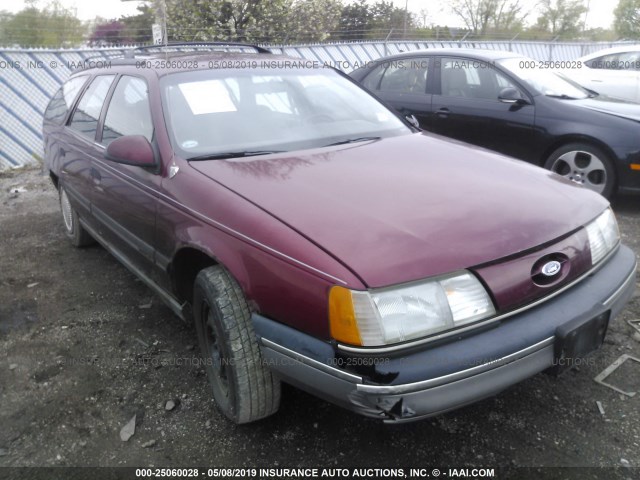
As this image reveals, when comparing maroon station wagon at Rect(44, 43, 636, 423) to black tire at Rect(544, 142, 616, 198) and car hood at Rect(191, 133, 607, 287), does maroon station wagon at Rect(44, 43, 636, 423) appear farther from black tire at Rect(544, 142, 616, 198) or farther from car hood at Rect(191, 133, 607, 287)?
black tire at Rect(544, 142, 616, 198)

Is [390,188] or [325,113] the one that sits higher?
[325,113]

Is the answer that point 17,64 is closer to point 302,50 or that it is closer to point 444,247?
point 302,50

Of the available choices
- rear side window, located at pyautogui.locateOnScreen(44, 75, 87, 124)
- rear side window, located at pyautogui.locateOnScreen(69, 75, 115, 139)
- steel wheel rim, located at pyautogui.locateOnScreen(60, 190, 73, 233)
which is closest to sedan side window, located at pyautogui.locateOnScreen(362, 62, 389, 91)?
rear side window, located at pyautogui.locateOnScreen(44, 75, 87, 124)

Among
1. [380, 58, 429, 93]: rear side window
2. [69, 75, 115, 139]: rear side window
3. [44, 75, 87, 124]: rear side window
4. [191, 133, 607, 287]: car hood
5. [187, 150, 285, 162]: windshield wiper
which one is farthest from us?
[380, 58, 429, 93]: rear side window

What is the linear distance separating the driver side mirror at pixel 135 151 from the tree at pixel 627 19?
3717 cm

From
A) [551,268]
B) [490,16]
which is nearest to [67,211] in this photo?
[551,268]

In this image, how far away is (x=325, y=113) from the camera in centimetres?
303

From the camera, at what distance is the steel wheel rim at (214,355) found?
7.63 ft

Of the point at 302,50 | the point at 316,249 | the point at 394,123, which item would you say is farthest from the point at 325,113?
the point at 302,50

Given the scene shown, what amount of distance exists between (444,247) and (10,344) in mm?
2672

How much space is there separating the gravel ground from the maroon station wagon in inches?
9.2

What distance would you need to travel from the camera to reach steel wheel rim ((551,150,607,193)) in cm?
484

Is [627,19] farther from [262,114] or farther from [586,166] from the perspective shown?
[262,114]

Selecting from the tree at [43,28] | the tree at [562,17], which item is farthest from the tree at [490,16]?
the tree at [43,28]
